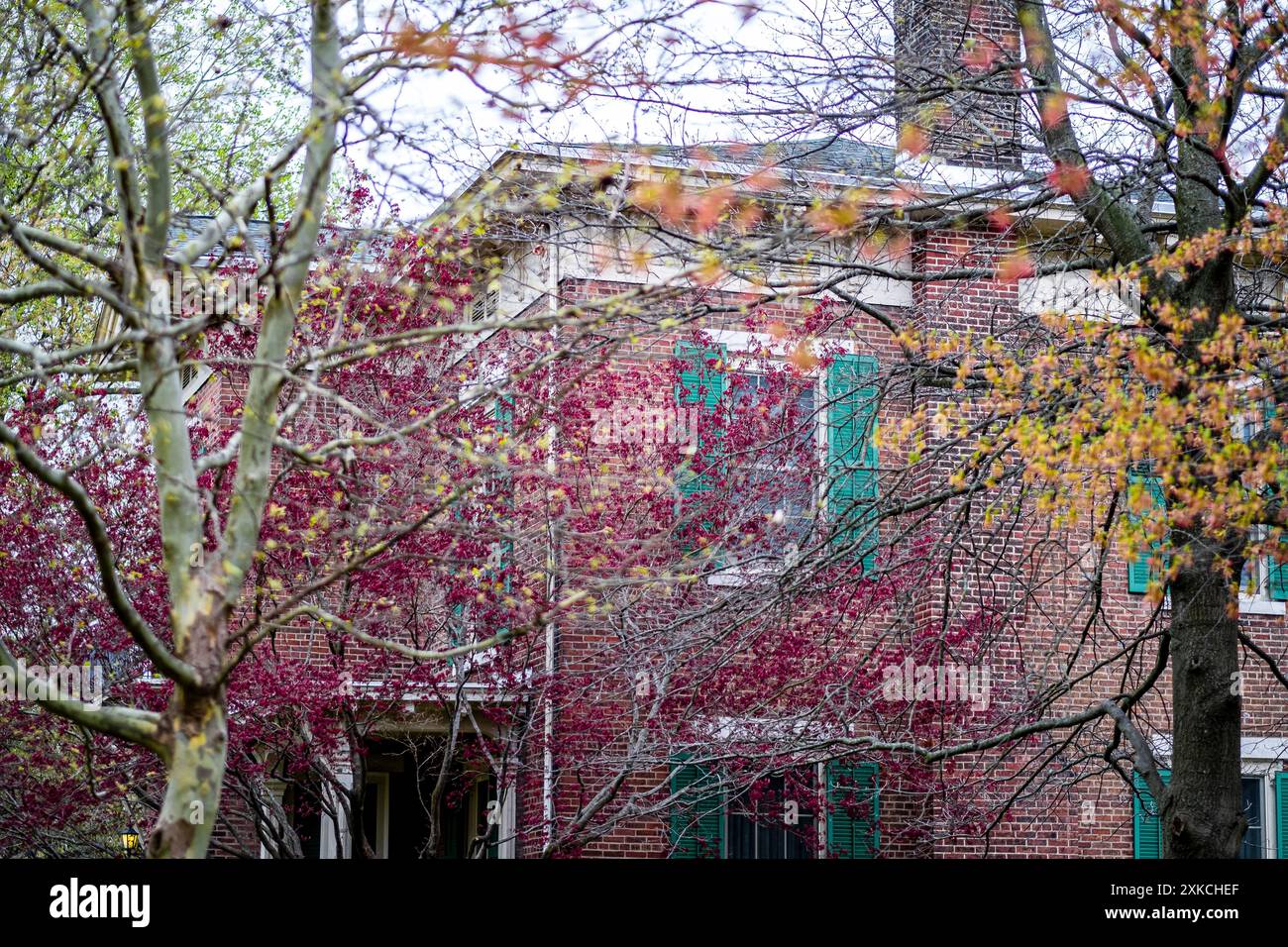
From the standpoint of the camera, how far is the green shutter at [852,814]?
1377 centimetres

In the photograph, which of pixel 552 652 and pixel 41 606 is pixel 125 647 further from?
pixel 552 652

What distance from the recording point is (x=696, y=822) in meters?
13.3

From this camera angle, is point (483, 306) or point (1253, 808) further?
point (483, 306)

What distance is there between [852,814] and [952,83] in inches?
267

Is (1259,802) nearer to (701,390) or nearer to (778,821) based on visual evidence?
(778,821)

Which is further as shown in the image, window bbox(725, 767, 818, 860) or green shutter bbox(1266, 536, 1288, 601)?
green shutter bbox(1266, 536, 1288, 601)

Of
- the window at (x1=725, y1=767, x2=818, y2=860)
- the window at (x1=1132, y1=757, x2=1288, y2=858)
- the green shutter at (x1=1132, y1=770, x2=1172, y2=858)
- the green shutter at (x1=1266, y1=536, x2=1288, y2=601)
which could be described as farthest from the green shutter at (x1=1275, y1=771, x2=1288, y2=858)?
the window at (x1=725, y1=767, x2=818, y2=860)

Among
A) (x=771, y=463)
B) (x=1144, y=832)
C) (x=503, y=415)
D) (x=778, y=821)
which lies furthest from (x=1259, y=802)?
(x=503, y=415)

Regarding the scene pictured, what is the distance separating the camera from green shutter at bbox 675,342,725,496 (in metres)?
12.7

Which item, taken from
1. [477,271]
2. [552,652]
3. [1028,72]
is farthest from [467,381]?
[1028,72]

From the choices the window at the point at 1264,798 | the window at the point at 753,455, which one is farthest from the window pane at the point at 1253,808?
the window at the point at 753,455

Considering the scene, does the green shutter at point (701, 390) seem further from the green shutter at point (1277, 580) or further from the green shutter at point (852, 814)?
the green shutter at point (1277, 580)

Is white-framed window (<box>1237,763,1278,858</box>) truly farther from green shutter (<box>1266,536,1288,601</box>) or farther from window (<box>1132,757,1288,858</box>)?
green shutter (<box>1266,536,1288,601</box>)

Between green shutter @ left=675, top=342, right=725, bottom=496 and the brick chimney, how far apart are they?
8.28 ft
